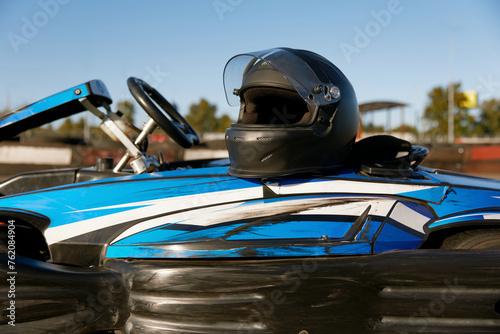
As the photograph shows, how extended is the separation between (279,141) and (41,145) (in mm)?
7848

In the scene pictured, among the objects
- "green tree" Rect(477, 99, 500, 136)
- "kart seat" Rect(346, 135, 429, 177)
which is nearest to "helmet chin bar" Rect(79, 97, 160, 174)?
"kart seat" Rect(346, 135, 429, 177)

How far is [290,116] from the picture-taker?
2.02 metres

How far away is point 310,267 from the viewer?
5.40ft

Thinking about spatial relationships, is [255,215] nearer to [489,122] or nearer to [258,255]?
[258,255]

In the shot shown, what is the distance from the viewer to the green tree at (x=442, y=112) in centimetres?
3444

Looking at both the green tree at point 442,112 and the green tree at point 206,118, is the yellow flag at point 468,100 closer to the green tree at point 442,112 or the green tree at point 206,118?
the green tree at point 442,112

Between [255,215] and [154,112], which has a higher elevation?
[154,112]

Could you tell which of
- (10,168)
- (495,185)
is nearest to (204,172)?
(495,185)

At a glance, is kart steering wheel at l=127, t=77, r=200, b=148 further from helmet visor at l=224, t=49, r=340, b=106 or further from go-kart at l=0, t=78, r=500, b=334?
helmet visor at l=224, t=49, r=340, b=106

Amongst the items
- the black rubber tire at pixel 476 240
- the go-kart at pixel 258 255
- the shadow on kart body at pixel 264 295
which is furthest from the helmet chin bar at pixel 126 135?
the black rubber tire at pixel 476 240

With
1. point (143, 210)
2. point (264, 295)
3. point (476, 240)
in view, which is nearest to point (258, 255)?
point (264, 295)

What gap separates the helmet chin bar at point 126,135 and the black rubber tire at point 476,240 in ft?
5.67

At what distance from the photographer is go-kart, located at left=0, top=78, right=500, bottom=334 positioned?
1625 millimetres

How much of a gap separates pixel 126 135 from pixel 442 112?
3727 cm
